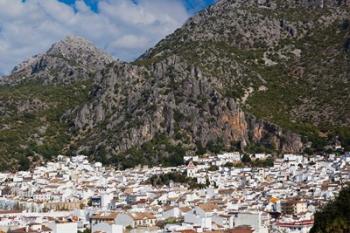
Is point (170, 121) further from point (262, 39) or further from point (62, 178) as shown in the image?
point (262, 39)

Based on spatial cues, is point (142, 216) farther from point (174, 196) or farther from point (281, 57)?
point (281, 57)

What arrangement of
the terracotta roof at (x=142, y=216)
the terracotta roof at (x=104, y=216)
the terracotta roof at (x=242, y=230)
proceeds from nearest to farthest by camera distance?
1. the terracotta roof at (x=242, y=230)
2. the terracotta roof at (x=142, y=216)
3. the terracotta roof at (x=104, y=216)

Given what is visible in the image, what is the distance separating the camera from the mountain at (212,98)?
13500cm

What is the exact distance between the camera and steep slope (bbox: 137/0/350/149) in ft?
453

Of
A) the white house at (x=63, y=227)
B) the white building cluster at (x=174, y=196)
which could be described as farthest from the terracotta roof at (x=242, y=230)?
the white house at (x=63, y=227)

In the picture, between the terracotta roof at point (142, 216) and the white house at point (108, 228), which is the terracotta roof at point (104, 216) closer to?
the terracotta roof at point (142, 216)

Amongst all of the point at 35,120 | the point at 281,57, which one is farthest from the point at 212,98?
the point at 35,120

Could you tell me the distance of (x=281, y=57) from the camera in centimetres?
16200

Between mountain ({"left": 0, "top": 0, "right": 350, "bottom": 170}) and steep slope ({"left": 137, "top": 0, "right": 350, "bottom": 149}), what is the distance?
236mm

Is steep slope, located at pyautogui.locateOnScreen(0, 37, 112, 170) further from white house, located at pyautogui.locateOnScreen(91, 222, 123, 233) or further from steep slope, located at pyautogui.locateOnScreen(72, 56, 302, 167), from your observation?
white house, located at pyautogui.locateOnScreen(91, 222, 123, 233)

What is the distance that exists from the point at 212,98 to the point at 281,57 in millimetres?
28150

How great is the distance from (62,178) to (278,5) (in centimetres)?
7767

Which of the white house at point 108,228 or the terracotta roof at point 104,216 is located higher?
the terracotta roof at point 104,216

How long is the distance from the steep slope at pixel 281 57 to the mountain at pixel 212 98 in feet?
0.77
